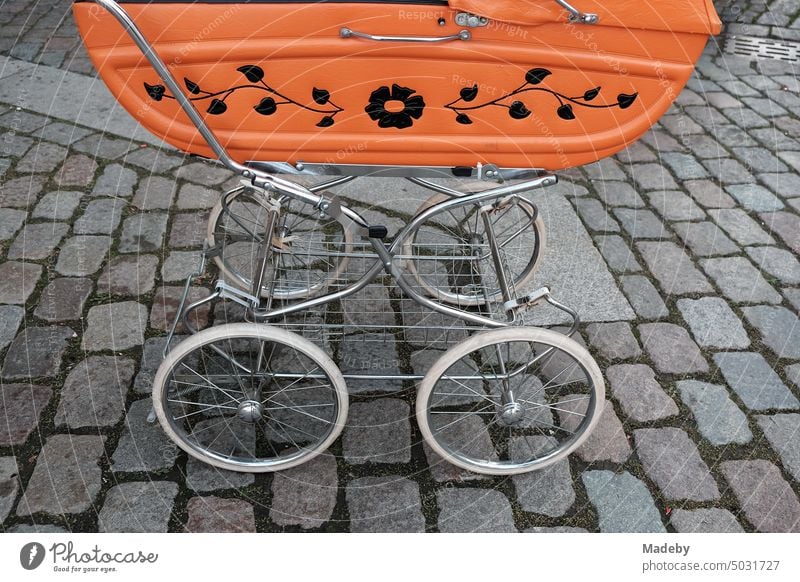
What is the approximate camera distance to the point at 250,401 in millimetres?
2088

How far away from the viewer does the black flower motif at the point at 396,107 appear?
165cm

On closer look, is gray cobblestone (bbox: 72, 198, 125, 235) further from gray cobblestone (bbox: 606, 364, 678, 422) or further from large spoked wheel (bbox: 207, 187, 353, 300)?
gray cobblestone (bbox: 606, 364, 678, 422)

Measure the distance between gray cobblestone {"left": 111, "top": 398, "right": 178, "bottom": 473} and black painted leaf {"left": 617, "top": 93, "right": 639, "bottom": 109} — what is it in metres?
1.73

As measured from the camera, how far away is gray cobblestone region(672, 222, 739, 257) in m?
3.03

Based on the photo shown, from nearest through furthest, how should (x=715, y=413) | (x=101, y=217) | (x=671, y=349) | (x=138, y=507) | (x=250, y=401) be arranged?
(x=138, y=507) < (x=250, y=401) < (x=715, y=413) < (x=671, y=349) < (x=101, y=217)

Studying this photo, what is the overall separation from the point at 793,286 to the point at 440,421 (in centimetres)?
177

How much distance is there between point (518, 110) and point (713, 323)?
1523 mm

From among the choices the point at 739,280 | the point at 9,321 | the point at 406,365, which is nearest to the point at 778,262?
the point at 739,280

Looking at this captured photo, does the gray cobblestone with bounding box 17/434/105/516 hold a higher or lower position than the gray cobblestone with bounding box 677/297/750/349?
lower

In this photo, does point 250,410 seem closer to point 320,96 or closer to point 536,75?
point 320,96

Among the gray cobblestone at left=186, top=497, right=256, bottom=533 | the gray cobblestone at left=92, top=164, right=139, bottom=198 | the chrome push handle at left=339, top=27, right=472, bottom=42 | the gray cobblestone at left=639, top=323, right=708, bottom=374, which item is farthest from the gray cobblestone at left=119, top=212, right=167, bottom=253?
the gray cobblestone at left=639, top=323, right=708, bottom=374

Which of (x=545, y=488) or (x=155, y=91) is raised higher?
(x=155, y=91)

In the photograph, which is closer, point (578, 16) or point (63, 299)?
point (578, 16)

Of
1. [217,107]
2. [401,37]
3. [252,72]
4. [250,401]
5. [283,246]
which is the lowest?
[250,401]
